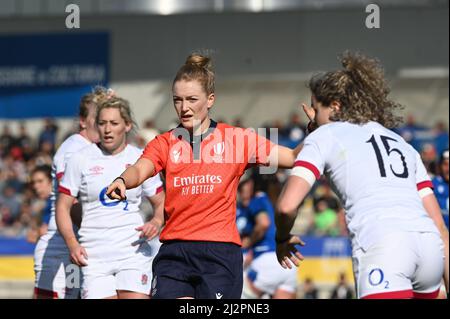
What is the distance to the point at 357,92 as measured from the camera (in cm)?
505

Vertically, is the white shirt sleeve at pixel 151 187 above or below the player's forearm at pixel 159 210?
above

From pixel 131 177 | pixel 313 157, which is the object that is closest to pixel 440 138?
pixel 131 177

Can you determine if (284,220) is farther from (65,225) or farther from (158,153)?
(65,225)

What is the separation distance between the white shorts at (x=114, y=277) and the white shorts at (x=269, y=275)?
3.43m

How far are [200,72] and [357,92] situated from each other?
1.13m

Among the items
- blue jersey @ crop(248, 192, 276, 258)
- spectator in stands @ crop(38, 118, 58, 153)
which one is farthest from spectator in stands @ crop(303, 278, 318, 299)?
spectator in stands @ crop(38, 118, 58, 153)

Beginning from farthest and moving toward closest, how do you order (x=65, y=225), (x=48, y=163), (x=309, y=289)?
(x=48, y=163), (x=309, y=289), (x=65, y=225)

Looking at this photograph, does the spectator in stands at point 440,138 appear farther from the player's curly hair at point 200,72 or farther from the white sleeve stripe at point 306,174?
the white sleeve stripe at point 306,174

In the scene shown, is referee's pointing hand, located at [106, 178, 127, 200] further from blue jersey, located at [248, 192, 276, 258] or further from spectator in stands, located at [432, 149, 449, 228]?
spectator in stands, located at [432, 149, 449, 228]

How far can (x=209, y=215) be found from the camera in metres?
5.63

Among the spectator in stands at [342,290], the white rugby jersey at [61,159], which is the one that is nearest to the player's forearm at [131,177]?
the white rugby jersey at [61,159]

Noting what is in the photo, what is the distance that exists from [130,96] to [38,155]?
5048mm

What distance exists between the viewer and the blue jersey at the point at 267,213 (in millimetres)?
10461
